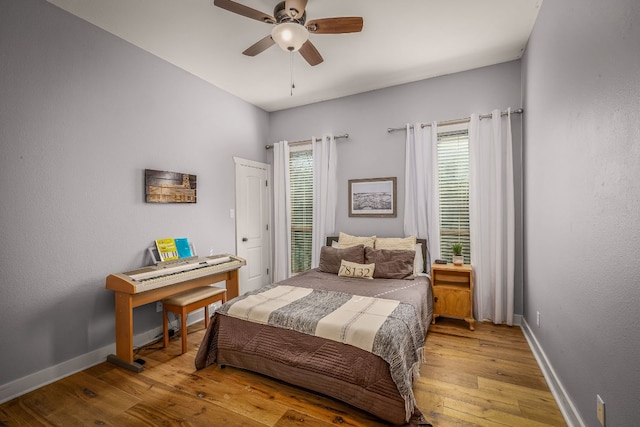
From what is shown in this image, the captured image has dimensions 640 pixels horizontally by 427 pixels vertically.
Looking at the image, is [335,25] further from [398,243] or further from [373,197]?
[398,243]

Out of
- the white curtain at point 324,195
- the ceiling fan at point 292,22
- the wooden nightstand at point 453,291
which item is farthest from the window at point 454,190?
the ceiling fan at point 292,22

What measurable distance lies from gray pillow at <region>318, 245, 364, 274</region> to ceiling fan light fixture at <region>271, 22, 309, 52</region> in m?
2.23

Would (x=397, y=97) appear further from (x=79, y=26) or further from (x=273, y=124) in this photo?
(x=79, y=26)

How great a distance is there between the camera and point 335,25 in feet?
7.16

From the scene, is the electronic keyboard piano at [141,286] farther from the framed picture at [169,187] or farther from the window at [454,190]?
the window at [454,190]

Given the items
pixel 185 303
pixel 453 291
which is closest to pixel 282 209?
pixel 185 303

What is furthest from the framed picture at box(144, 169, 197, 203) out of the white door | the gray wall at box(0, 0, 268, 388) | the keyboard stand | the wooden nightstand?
the wooden nightstand

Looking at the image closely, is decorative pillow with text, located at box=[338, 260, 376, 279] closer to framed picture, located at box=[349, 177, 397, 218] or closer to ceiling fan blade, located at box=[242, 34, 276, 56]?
framed picture, located at box=[349, 177, 397, 218]

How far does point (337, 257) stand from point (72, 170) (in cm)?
272

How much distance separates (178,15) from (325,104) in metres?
2.32

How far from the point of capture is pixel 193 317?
3.54 metres

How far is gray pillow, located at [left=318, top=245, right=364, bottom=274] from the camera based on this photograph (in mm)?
3463

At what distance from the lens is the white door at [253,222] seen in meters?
Answer: 4.25

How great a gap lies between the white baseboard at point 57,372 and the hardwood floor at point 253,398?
0.17 ft
